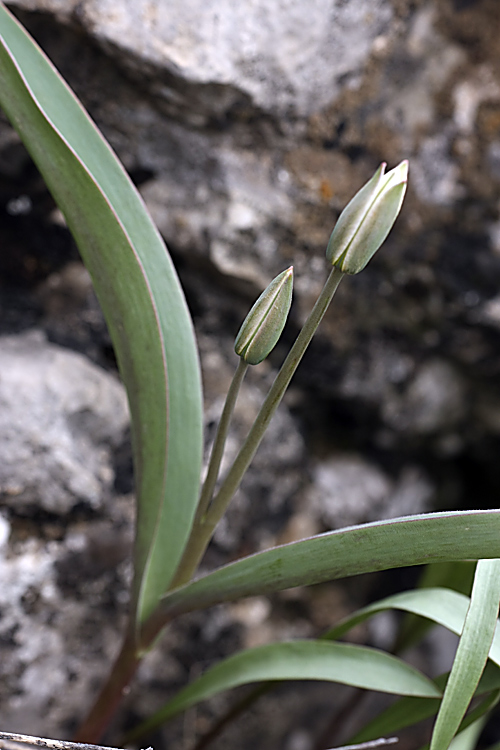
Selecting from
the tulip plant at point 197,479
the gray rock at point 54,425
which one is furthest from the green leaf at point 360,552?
the gray rock at point 54,425

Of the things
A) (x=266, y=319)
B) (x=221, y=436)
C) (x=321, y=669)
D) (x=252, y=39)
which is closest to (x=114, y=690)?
(x=321, y=669)

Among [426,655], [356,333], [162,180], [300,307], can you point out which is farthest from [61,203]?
[426,655]

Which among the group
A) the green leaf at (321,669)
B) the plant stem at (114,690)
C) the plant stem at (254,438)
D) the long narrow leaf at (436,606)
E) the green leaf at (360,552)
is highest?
the plant stem at (254,438)

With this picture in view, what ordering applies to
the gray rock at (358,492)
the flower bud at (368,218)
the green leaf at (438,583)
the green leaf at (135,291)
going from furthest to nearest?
the gray rock at (358,492) < the green leaf at (438,583) < the green leaf at (135,291) < the flower bud at (368,218)

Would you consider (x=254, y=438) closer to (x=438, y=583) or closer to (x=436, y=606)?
(x=436, y=606)

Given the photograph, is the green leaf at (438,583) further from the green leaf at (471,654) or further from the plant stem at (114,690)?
the plant stem at (114,690)

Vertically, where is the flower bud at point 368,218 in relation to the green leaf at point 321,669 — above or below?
above

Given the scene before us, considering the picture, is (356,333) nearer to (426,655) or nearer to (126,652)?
(126,652)
